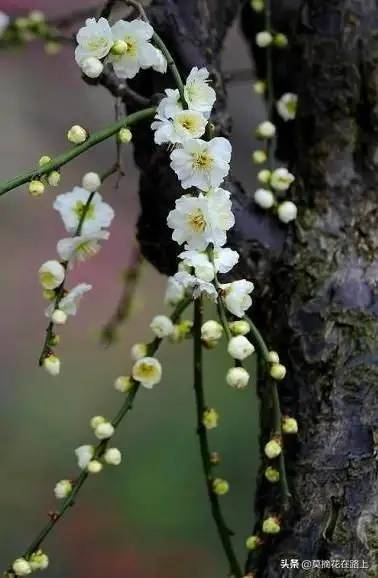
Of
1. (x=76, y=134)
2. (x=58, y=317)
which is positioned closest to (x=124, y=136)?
(x=76, y=134)

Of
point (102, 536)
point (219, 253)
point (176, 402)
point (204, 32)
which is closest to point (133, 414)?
point (176, 402)

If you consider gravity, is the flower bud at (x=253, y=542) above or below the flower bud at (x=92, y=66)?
below

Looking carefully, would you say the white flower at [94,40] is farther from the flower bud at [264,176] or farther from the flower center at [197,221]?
the flower bud at [264,176]

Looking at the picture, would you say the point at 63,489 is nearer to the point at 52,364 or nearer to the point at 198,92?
the point at 52,364

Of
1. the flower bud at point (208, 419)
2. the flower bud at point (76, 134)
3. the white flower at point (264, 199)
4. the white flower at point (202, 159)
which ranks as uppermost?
the flower bud at point (76, 134)

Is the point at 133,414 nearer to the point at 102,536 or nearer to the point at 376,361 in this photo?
the point at 102,536

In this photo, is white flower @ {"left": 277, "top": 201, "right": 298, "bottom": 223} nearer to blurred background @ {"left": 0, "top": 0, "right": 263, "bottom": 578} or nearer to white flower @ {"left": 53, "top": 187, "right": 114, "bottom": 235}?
white flower @ {"left": 53, "top": 187, "right": 114, "bottom": 235}

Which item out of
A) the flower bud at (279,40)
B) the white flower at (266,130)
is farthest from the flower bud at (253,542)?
the flower bud at (279,40)
